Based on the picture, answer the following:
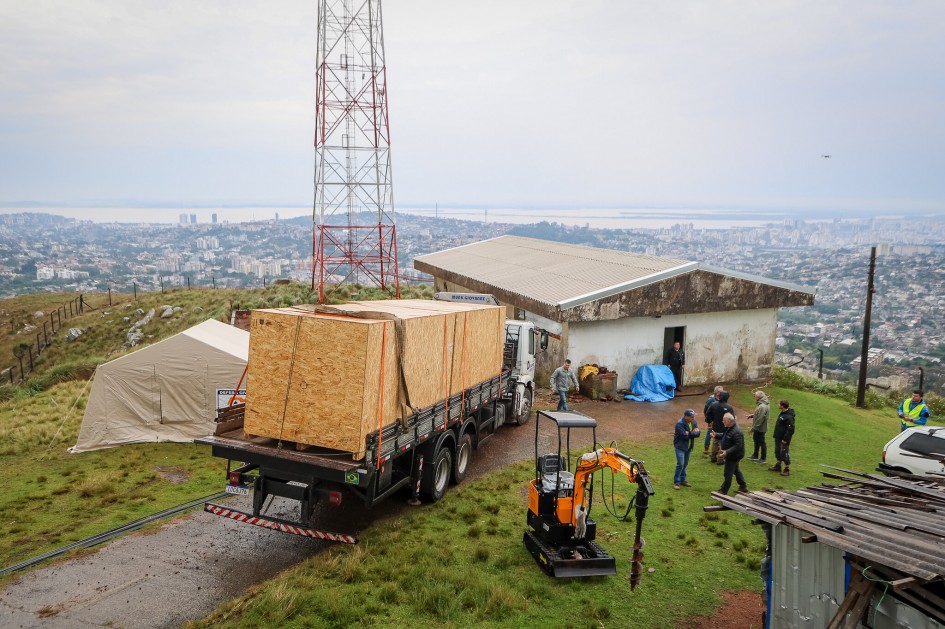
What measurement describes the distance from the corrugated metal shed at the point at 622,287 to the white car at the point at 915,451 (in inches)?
346

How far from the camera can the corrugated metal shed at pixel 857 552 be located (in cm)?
494

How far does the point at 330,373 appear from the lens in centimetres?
884

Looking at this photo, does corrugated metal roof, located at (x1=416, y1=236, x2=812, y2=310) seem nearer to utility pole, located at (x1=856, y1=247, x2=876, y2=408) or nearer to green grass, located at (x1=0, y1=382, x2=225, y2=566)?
utility pole, located at (x1=856, y1=247, x2=876, y2=408)

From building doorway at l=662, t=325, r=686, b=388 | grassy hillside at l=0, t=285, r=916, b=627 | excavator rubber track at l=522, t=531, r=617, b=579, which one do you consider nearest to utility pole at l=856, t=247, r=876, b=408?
grassy hillside at l=0, t=285, r=916, b=627

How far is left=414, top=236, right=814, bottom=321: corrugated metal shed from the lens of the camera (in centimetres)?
2002

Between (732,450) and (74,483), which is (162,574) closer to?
(74,483)

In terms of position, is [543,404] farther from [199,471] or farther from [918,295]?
[918,295]

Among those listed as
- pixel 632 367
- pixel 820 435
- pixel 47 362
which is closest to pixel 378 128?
pixel 632 367

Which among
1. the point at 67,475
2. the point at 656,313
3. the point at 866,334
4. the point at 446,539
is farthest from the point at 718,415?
the point at 67,475

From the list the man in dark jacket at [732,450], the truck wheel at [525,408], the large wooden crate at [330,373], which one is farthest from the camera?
the truck wheel at [525,408]

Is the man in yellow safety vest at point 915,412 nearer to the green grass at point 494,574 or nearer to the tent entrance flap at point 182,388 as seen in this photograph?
the green grass at point 494,574

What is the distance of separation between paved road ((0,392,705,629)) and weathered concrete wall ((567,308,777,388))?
10939 millimetres

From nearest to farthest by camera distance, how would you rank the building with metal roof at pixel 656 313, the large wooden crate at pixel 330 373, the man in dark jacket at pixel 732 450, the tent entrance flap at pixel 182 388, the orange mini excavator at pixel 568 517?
the orange mini excavator at pixel 568 517 → the large wooden crate at pixel 330 373 → the man in dark jacket at pixel 732 450 → the tent entrance flap at pixel 182 388 → the building with metal roof at pixel 656 313

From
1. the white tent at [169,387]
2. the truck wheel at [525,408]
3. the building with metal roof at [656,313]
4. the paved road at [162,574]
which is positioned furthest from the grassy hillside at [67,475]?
the building with metal roof at [656,313]
